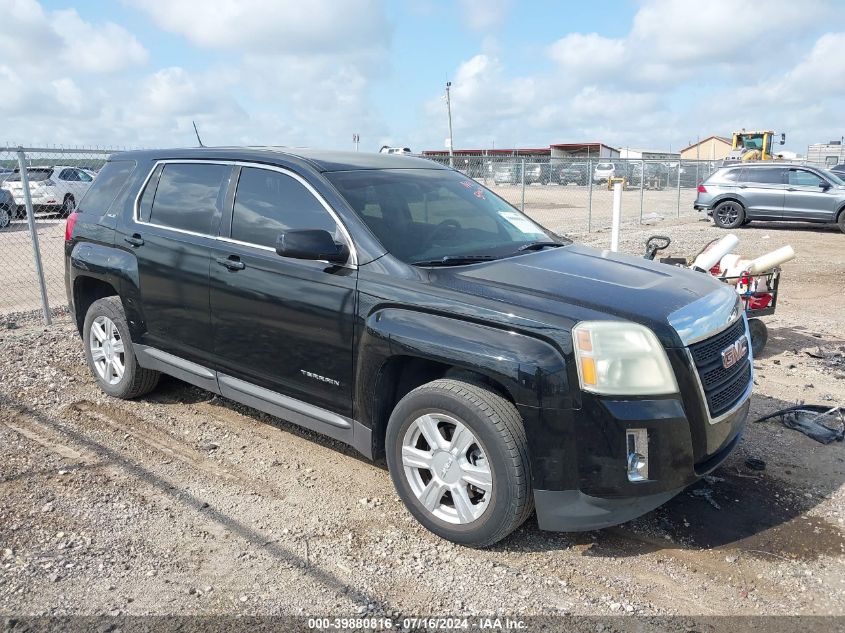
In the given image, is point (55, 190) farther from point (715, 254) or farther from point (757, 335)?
point (757, 335)

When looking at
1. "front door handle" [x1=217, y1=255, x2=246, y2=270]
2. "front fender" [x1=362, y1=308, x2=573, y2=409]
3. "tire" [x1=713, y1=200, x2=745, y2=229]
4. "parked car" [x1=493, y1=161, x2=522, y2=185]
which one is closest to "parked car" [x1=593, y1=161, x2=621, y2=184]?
"parked car" [x1=493, y1=161, x2=522, y2=185]

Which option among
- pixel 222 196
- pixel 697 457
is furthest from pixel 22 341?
pixel 697 457

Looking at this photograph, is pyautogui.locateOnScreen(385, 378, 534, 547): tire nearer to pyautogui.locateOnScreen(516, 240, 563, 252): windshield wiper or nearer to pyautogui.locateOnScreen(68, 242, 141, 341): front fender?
pyautogui.locateOnScreen(516, 240, 563, 252): windshield wiper

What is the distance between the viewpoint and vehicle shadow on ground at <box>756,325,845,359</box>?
6.93 m

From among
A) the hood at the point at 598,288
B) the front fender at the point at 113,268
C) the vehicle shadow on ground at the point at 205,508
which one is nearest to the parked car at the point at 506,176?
the front fender at the point at 113,268

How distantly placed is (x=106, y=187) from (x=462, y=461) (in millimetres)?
3771

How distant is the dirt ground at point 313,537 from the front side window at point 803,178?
48.8 feet

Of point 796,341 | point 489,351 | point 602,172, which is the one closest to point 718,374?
point 489,351

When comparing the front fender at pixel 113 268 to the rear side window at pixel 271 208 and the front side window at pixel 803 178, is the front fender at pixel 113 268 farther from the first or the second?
the front side window at pixel 803 178

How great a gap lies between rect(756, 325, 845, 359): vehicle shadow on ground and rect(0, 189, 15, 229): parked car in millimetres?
17260

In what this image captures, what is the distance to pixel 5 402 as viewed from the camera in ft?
17.8

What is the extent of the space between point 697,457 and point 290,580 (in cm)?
193

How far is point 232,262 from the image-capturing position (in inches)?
169

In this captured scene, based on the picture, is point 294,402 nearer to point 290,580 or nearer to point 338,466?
point 338,466
